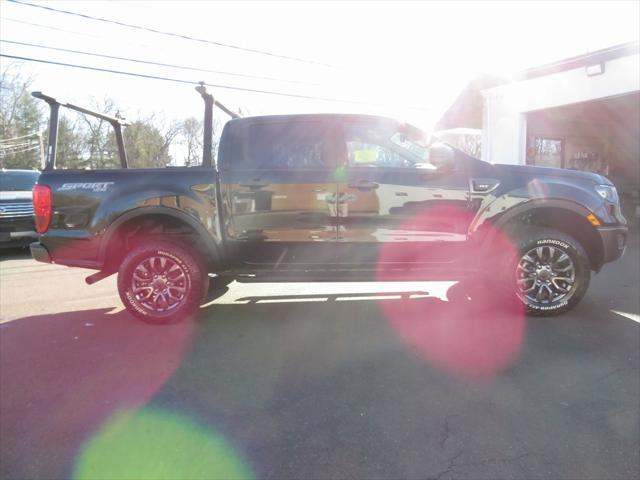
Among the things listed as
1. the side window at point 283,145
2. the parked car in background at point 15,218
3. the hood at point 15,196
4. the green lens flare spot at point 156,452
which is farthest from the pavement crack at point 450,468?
the hood at point 15,196

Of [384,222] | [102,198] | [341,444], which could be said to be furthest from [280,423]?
[102,198]

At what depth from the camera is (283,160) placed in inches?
181

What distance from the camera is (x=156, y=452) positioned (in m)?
2.52

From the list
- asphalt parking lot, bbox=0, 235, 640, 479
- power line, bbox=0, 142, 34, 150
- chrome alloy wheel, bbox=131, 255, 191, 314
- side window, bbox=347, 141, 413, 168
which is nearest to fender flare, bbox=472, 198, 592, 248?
asphalt parking lot, bbox=0, 235, 640, 479

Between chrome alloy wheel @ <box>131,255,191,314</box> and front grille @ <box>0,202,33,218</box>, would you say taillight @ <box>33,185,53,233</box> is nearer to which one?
chrome alloy wheel @ <box>131,255,191,314</box>

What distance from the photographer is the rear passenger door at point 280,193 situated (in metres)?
4.49

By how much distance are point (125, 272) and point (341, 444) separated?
2.89 metres

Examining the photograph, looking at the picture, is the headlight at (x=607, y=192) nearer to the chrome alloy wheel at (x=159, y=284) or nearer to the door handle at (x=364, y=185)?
the door handle at (x=364, y=185)

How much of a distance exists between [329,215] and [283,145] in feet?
2.78

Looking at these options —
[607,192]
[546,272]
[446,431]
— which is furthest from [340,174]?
[607,192]

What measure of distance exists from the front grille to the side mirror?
8043 millimetres

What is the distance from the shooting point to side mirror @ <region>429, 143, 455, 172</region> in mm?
4230

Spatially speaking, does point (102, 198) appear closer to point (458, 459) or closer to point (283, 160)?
point (283, 160)

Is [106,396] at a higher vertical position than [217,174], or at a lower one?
lower
